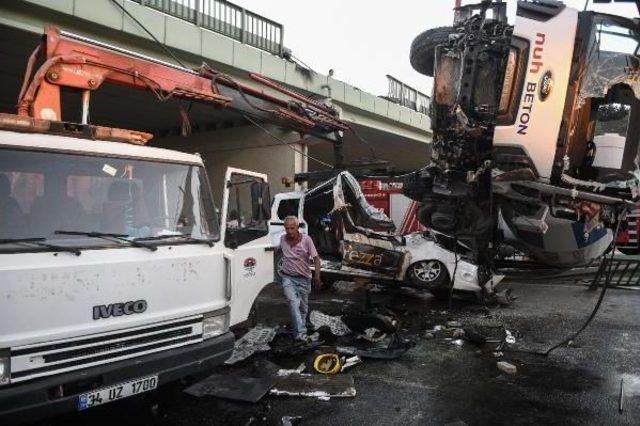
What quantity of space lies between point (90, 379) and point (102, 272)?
72cm

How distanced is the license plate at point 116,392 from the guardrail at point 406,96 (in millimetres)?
16025

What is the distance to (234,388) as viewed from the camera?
479 cm

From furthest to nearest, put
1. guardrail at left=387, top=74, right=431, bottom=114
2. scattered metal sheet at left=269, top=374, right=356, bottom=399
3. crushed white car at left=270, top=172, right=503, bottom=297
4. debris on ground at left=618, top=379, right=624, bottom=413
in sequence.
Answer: guardrail at left=387, top=74, right=431, bottom=114, crushed white car at left=270, top=172, right=503, bottom=297, scattered metal sheet at left=269, top=374, right=356, bottom=399, debris on ground at left=618, top=379, right=624, bottom=413

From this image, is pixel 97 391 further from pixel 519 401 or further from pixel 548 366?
pixel 548 366

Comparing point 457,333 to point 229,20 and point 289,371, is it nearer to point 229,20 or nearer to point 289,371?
point 289,371

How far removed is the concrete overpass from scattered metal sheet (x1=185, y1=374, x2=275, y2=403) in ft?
17.8

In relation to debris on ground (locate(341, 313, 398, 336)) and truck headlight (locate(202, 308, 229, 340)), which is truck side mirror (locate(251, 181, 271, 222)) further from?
debris on ground (locate(341, 313, 398, 336))

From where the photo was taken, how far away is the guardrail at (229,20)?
Result: 10.2m

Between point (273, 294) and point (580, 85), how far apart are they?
6.77 metres

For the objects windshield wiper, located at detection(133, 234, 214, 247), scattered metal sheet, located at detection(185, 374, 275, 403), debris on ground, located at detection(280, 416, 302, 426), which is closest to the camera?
windshield wiper, located at detection(133, 234, 214, 247)

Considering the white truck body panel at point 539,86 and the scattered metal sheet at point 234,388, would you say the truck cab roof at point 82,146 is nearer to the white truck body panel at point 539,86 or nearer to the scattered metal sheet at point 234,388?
the scattered metal sheet at point 234,388

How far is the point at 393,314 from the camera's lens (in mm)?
7660

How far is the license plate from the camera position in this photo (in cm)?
337

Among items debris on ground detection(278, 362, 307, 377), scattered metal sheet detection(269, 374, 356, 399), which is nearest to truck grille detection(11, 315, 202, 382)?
scattered metal sheet detection(269, 374, 356, 399)
